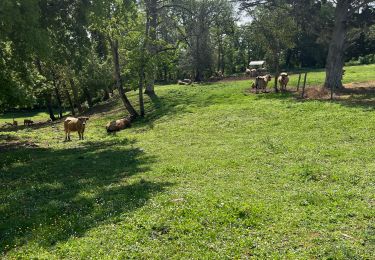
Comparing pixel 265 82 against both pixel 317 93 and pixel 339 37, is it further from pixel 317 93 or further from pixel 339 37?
pixel 339 37

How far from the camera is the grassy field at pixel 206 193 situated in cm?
933

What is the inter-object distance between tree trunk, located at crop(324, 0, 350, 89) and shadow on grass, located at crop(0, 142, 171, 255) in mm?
21597

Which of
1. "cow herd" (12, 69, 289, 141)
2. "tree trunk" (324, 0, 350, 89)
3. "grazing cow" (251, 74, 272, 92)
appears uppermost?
"tree trunk" (324, 0, 350, 89)

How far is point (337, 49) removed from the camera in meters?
35.1

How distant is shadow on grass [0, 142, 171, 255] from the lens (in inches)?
419

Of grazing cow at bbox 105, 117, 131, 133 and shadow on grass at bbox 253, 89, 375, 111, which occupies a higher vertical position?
shadow on grass at bbox 253, 89, 375, 111

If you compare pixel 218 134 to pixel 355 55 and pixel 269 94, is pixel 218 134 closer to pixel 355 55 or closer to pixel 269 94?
pixel 269 94

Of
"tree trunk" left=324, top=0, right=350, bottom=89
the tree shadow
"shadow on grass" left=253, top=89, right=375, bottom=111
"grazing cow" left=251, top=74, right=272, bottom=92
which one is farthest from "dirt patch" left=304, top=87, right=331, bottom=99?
the tree shadow

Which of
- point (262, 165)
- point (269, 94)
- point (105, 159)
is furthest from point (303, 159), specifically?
point (269, 94)

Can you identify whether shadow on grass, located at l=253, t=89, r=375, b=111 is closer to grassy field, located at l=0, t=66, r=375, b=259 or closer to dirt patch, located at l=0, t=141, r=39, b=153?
grassy field, located at l=0, t=66, r=375, b=259

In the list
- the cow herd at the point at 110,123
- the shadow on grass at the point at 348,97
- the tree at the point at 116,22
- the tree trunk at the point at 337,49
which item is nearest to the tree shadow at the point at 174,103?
the cow herd at the point at 110,123

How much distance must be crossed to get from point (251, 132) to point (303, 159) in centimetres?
729

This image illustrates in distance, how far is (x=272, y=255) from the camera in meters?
8.63

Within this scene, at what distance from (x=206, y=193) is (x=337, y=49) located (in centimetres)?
2785
